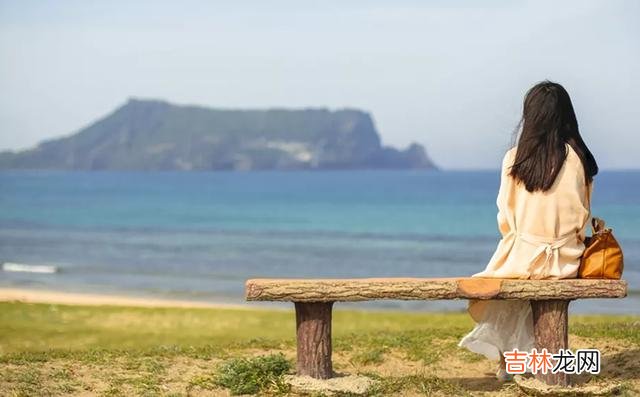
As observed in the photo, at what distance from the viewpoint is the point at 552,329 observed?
784cm

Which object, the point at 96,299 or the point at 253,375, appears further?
the point at 96,299

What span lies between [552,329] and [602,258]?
672 millimetres

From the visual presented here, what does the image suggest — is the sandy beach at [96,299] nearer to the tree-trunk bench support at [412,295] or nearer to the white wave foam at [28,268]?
the white wave foam at [28,268]

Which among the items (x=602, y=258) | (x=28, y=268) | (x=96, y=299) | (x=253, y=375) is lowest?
(x=253, y=375)

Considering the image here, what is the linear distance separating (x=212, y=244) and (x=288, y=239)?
5.25 m

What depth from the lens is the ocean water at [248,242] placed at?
29.0m

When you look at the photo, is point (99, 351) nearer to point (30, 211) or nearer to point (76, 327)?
point (76, 327)

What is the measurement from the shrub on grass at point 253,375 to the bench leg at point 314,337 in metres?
0.30

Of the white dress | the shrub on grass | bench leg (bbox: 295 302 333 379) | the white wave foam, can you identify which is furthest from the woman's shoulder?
the white wave foam

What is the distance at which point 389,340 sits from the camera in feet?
35.3

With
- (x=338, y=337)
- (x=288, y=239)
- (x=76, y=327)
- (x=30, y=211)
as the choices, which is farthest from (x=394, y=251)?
(x=30, y=211)

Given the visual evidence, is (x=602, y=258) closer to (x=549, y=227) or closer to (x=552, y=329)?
(x=549, y=227)

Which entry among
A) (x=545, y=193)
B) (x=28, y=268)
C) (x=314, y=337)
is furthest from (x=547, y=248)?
(x=28, y=268)

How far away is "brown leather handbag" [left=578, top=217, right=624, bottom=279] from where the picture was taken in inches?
309
